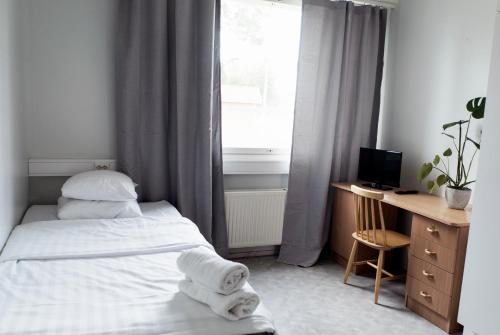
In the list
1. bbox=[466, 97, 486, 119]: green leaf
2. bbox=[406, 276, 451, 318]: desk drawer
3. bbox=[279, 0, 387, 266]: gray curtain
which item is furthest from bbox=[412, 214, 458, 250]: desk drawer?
bbox=[279, 0, 387, 266]: gray curtain

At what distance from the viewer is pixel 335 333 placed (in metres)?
2.47

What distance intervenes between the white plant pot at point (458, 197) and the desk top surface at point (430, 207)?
0.04 metres

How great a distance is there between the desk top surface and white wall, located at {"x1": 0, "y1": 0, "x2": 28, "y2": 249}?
7.70 feet

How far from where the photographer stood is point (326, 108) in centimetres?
356

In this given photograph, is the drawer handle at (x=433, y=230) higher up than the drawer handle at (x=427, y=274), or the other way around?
the drawer handle at (x=433, y=230)

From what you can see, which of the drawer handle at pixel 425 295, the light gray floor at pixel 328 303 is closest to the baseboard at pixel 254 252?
the light gray floor at pixel 328 303

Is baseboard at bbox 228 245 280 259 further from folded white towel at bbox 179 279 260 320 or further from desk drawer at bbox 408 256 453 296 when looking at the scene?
folded white towel at bbox 179 279 260 320

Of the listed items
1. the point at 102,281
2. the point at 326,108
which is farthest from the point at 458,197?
the point at 102,281

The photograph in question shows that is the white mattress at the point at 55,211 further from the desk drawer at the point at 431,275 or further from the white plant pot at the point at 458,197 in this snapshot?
the white plant pot at the point at 458,197

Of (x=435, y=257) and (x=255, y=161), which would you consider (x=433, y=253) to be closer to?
(x=435, y=257)

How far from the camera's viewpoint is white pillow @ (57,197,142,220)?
253cm

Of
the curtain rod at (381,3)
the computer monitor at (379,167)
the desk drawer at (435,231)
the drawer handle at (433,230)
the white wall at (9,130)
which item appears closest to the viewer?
the white wall at (9,130)

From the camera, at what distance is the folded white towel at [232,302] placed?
144 cm

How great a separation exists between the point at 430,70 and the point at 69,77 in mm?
2777
